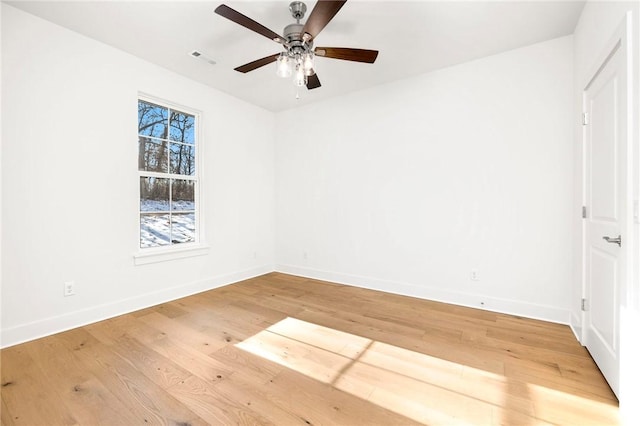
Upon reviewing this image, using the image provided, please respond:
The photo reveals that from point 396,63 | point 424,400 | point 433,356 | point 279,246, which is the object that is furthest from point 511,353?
point 279,246

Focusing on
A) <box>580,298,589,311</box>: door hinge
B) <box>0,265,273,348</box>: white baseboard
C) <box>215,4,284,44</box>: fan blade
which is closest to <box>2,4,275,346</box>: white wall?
<box>0,265,273,348</box>: white baseboard

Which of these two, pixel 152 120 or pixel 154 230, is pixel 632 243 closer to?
pixel 154 230

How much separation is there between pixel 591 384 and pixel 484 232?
1638 millimetres

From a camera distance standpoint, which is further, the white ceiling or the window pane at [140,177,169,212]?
the window pane at [140,177,169,212]

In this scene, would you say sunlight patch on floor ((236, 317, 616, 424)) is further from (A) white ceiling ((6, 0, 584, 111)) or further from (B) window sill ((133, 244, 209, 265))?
(A) white ceiling ((6, 0, 584, 111))

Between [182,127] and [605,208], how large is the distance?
4404 millimetres

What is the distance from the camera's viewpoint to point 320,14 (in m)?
1.84

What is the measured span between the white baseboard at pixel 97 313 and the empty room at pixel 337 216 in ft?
0.05

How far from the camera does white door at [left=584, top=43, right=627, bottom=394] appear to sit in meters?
1.71

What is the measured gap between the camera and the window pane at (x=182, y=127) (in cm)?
365

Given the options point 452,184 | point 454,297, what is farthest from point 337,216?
point 454,297

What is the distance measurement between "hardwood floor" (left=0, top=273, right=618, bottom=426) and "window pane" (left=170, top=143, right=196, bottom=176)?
1811 mm

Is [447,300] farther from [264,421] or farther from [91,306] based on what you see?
[91,306]

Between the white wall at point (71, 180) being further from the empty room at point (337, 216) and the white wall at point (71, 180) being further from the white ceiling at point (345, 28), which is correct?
the white ceiling at point (345, 28)
